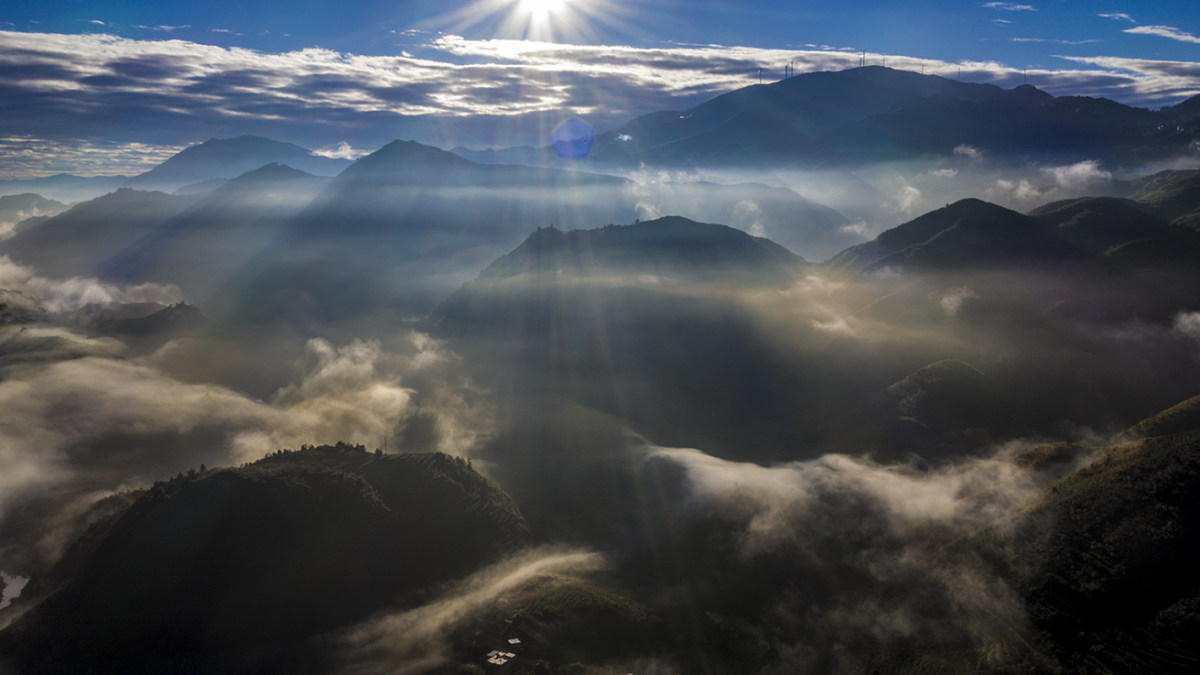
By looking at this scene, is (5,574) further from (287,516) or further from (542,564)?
(542,564)

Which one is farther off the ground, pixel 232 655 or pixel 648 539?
pixel 232 655

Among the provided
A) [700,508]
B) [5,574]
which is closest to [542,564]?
[700,508]

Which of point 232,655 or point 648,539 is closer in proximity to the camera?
point 232,655

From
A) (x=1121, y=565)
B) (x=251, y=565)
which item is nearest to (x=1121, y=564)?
(x=1121, y=565)

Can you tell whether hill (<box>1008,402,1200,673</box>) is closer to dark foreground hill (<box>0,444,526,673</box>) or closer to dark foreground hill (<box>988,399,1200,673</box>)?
dark foreground hill (<box>988,399,1200,673</box>)

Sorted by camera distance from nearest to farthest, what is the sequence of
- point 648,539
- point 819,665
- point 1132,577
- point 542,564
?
1. point 1132,577
2. point 819,665
3. point 542,564
4. point 648,539

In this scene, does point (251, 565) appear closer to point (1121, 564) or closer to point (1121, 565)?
point (1121, 565)

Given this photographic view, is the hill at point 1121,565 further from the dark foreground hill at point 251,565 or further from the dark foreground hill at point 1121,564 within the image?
the dark foreground hill at point 251,565

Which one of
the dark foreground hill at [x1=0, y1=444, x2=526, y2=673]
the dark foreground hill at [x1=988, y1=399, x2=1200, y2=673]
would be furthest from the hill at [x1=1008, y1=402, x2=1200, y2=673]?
the dark foreground hill at [x1=0, y1=444, x2=526, y2=673]

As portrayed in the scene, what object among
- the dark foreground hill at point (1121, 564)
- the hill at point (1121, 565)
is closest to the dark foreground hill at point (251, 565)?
the dark foreground hill at point (1121, 564)
